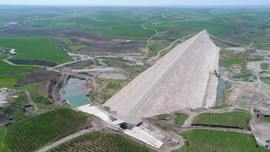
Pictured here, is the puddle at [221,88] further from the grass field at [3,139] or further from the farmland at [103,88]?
the grass field at [3,139]

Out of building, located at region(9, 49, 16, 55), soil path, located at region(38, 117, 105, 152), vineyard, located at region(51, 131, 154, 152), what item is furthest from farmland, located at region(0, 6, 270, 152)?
building, located at region(9, 49, 16, 55)

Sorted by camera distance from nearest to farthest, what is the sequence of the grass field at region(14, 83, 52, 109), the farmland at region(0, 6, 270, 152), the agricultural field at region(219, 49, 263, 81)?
the farmland at region(0, 6, 270, 152) < the grass field at region(14, 83, 52, 109) < the agricultural field at region(219, 49, 263, 81)

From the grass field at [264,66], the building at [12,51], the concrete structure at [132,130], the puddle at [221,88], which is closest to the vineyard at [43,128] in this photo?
the concrete structure at [132,130]

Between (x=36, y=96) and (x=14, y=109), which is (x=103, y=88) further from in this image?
(x=14, y=109)

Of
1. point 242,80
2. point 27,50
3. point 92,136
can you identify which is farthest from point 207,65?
point 27,50

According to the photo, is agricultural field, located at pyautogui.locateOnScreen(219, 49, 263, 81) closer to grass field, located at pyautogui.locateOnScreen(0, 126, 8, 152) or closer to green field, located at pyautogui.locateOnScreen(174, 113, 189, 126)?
green field, located at pyautogui.locateOnScreen(174, 113, 189, 126)
